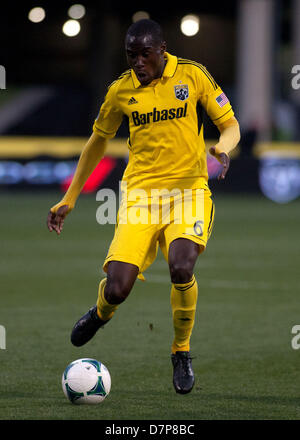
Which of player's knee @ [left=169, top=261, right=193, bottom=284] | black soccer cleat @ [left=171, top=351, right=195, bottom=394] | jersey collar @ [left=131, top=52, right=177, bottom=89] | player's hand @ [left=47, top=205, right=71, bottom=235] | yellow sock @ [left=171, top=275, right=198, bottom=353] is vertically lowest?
black soccer cleat @ [left=171, top=351, right=195, bottom=394]

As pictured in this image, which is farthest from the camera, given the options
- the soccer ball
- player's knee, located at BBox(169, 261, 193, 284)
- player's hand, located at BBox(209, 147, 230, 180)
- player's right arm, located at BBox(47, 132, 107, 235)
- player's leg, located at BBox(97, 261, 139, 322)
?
player's right arm, located at BBox(47, 132, 107, 235)

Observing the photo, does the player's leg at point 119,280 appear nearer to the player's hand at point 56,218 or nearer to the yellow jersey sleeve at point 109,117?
the player's hand at point 56,218

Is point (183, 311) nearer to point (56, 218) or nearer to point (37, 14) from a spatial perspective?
point (56, 218)

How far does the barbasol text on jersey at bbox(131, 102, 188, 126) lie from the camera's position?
6.30 meters

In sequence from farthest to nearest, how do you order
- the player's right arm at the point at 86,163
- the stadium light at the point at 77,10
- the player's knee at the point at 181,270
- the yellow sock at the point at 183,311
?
the stadium light at the point at 77,10
the player's right arm at the point at 86,163
the yellow sock at the point at 183,311
the player's knee at the point at 181,270

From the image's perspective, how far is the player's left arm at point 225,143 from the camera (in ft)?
19.6

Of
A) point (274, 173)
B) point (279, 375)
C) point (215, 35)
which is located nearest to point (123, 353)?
point (279, 375)

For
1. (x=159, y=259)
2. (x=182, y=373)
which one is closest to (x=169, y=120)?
(x=182, y=373)

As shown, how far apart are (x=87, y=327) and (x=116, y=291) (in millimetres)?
501

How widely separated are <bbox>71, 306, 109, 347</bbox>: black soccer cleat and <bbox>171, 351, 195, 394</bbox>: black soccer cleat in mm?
559

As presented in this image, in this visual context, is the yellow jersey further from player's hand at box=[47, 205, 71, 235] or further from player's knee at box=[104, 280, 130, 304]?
player's knee at box=[104, 280, 130, 304]

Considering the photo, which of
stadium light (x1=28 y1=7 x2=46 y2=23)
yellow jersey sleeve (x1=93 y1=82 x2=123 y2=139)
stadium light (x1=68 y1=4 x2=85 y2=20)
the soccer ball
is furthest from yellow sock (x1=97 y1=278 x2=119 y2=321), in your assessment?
stadium light (x1=28 y1=7 x2=46 y2=23)

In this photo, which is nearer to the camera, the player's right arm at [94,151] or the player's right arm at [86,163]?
the player's right arm at [94,151]

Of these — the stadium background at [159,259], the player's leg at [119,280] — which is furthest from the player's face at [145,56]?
the stadium background at [159,259]
